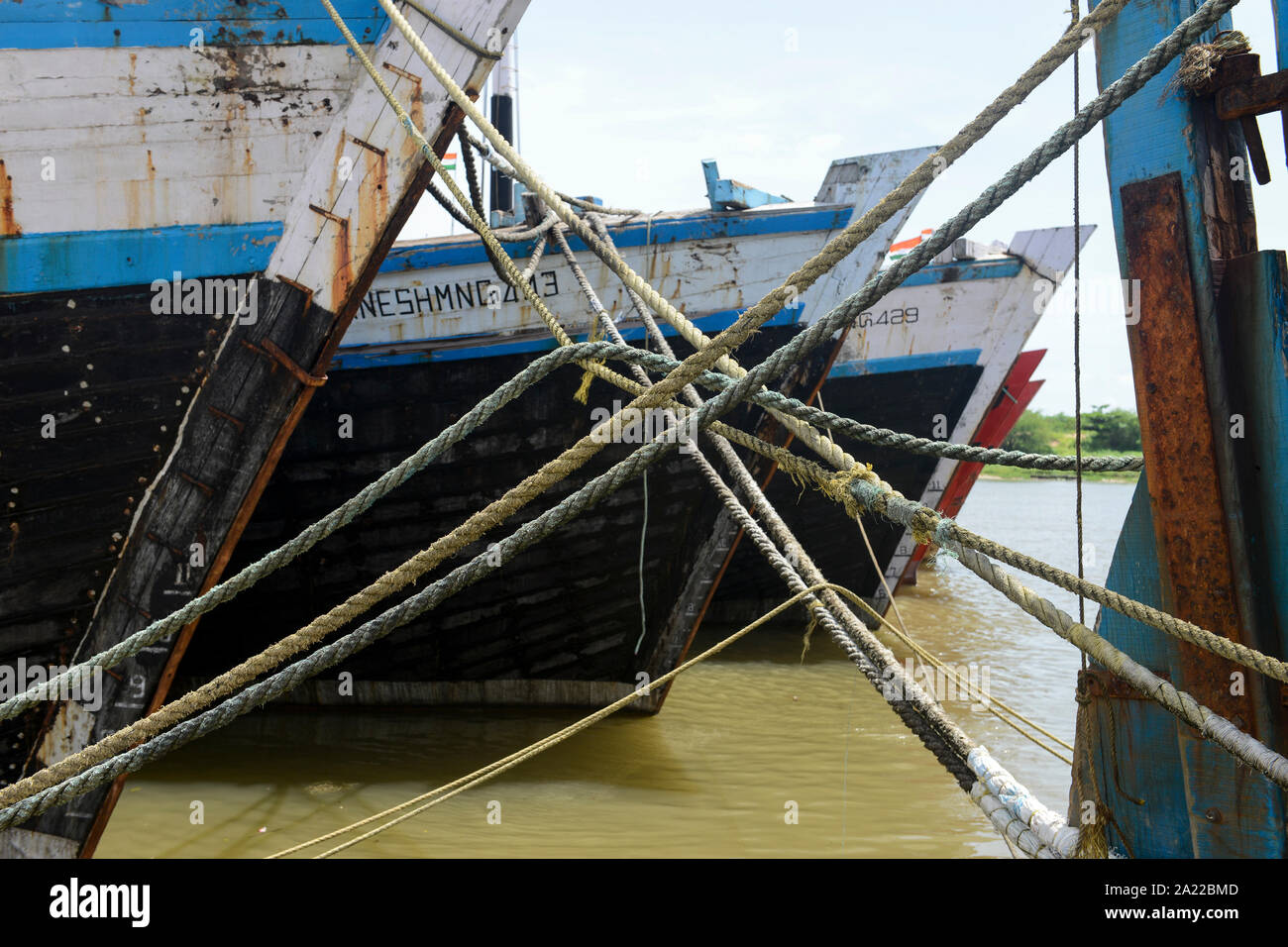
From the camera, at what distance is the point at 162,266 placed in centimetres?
301

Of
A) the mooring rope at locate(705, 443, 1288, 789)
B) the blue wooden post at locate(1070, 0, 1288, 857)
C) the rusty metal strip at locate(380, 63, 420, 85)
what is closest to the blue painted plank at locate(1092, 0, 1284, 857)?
the blue wooden post at locate(1070, 0, 1288, 857)

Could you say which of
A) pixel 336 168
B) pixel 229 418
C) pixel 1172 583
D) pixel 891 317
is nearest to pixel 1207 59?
pixel 1172 583

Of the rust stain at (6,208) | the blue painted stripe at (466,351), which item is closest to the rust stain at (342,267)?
the rust stain at (6,208)

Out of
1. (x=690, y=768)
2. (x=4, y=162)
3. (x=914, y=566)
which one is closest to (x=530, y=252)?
(x=4, y=162)

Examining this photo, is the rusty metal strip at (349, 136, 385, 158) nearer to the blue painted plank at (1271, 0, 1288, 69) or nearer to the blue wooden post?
the blue wooden post

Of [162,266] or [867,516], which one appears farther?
[867,516]

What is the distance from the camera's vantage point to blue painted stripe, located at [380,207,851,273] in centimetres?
476

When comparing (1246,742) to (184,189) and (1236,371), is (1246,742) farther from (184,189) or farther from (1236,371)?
(184,189)

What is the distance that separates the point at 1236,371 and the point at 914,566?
11.1m

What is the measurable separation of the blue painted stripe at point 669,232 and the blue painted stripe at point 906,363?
235cm

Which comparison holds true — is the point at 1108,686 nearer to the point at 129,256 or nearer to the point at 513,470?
the point at 129,256

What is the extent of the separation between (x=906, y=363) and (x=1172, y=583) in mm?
6110

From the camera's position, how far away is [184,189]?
119 inches

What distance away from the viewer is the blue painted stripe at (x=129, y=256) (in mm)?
2934
